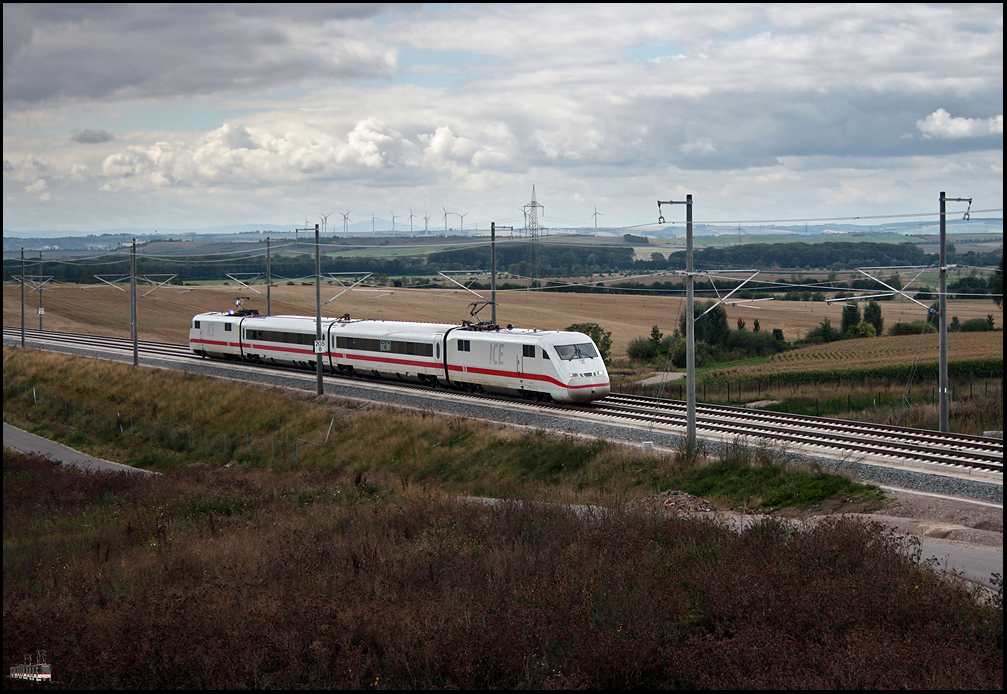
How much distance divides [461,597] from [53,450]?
31.2 metres

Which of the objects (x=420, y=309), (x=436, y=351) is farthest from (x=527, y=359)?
(x=420, y=309)

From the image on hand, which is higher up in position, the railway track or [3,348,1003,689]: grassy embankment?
[3,348,1003,689]: grassy embankment

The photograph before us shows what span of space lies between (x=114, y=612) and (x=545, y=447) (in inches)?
739

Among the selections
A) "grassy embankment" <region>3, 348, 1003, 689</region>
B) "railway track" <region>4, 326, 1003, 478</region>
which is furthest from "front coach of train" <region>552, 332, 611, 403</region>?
"grassy embankment" <region>3, 348, 1003, 689</region>

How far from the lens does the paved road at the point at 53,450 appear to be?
3366 centimetres

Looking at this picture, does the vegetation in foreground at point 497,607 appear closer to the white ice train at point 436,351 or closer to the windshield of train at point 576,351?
the windshield of train at point 576,351

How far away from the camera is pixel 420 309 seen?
102 m

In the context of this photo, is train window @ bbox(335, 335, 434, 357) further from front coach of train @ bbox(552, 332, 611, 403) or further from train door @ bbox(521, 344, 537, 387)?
front coach of train @ bbox(552, 332, 611, 403)

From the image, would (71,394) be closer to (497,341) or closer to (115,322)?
(497,341)

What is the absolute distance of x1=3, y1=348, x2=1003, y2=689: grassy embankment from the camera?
32.6 feet

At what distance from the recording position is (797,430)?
29891mm

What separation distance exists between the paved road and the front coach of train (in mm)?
16586

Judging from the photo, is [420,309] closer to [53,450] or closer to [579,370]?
[53,450]

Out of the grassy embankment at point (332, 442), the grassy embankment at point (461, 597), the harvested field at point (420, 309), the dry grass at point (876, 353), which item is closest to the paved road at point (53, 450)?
the grassy embankment at point (332, 442)
